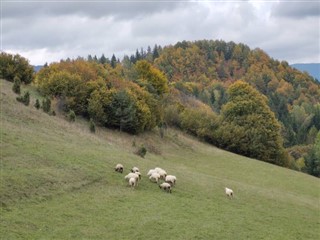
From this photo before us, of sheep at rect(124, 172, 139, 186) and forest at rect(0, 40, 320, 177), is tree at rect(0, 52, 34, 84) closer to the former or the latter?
forest at rect(0, 40, 320, 177)

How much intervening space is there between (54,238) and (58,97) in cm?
4297

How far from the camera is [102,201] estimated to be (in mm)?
27234

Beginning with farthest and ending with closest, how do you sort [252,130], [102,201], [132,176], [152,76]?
[152,76] → [252,130] → [132,176] → [102,201]

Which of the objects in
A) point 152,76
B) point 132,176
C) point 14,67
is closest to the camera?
point 132,176

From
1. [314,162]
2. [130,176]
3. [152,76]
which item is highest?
[152,76]

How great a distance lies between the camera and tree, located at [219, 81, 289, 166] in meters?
78.9

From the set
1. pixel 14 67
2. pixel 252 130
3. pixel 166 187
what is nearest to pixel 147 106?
pixel 14 67

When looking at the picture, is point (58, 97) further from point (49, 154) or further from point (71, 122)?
point (49, 154)

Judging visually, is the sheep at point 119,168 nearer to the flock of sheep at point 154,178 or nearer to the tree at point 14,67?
the flock of sheep at point 154,178

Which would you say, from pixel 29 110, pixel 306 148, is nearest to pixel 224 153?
pixel 29 110

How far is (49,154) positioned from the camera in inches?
1315

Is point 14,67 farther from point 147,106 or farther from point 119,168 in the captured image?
point 119,168

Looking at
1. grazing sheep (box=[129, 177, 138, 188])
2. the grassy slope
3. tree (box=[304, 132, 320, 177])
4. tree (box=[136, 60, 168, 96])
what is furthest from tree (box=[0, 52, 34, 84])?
tree (box=[304, 132, 320, 177])

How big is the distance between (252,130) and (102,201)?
55.7 metres
